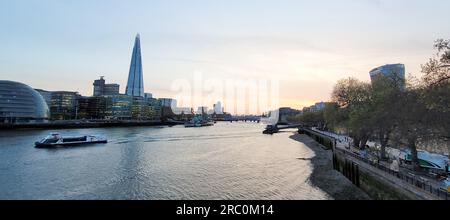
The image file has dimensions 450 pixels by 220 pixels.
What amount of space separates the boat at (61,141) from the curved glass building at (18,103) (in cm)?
10241

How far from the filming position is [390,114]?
3547 cm

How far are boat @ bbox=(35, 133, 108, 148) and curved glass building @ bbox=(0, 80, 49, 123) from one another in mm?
102413

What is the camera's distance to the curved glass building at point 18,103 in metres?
155

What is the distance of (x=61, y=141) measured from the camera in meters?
74.2

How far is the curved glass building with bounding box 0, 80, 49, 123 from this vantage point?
155375 millimetres

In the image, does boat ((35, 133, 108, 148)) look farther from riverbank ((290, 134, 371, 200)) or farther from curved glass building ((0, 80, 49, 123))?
curved glass building ((0, 80, 49, 123))

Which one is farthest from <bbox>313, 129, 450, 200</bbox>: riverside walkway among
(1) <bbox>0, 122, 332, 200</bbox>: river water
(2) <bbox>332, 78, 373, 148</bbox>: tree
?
(2) <bbox>332, 78, 373, 148</bbox>: tree

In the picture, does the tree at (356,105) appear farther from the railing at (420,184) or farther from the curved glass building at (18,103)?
the curved glass building at (18,103)

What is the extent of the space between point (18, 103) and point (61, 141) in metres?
110

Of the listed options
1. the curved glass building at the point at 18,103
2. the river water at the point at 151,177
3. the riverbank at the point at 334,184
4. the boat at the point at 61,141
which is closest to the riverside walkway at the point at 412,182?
the riverbank at the point at 334,184
